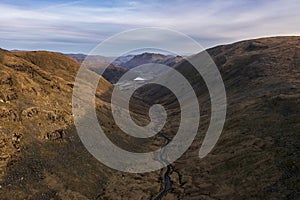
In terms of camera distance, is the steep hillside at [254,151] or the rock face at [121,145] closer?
the rock face at [121,145]

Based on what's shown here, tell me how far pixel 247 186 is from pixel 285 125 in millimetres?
27427

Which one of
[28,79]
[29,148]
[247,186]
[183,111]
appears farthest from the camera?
[183,111]

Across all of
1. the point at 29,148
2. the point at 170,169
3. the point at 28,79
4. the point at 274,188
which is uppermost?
the point at 28,79

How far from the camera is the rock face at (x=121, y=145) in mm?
59969

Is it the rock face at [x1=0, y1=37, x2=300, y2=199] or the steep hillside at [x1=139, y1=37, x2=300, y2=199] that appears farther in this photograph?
the steep hillside at [x1=139, y1=37, x2=300, y2=199]

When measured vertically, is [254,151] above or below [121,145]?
above

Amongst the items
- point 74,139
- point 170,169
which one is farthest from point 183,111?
point 74,139

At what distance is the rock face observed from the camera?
60.0 meters

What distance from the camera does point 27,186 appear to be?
57.1 m

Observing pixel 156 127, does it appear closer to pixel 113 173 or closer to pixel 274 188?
pixel 113 173

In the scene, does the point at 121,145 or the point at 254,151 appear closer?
the point at 254,151

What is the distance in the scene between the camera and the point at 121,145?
90062 millimetres

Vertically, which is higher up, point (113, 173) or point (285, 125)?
point (285, 125)

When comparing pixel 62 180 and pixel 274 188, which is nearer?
pixel 274 188
